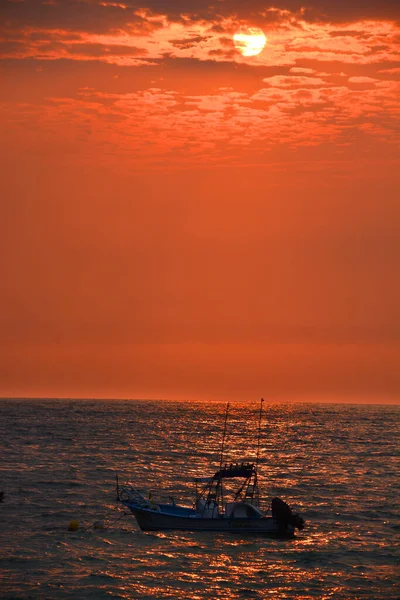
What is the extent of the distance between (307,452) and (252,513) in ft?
267

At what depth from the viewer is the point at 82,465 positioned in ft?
354

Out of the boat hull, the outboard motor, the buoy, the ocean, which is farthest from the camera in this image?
the buoy

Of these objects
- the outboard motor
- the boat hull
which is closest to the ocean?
the boat hull

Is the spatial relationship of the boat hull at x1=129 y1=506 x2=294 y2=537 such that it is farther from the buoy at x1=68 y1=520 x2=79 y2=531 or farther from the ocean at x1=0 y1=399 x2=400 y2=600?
the buoy at x1=68 y1=520 x2=79 y2=531

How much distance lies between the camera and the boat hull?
6059 centimetres

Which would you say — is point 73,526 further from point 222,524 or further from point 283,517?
point 283,517

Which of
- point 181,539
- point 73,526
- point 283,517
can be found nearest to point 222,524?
point 181,539

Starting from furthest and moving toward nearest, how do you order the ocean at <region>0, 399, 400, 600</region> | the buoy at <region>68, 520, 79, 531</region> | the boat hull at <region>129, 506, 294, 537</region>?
the buoy at <region>68, 520, 79, 531</region>
the boat hull at <region>129, 506, 294, 537</region>
the ocean at <region>0, 399, 400, 600</region>

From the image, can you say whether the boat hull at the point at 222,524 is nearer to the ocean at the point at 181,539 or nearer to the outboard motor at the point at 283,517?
the outboard motor at the point at 283,517

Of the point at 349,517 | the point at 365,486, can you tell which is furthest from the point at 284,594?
the point at 365,486

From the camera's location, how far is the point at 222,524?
60.7 m

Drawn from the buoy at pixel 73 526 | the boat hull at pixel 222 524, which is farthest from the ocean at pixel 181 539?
the buoy at pixel 73 526

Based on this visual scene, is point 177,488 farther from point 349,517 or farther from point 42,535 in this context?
point 42,535

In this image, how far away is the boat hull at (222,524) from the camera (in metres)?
60.6
